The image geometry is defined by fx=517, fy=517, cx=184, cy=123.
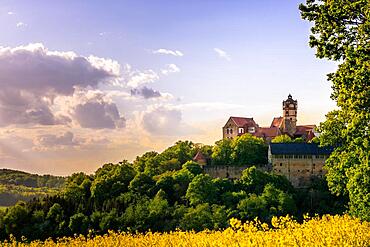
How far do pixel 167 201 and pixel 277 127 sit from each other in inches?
1464

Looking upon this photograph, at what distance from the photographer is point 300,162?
76750mm

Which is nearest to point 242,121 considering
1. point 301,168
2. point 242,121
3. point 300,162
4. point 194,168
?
point 242,121

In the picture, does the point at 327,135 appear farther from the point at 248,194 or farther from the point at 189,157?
the point at 189,157

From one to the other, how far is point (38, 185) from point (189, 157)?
106081 millimetres

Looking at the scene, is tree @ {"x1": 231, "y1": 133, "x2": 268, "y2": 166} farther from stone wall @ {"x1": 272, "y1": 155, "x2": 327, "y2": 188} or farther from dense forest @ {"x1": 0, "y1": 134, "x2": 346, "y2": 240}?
stone wall @ {"x1": 272, "y1": 155, "x2": 327, "y2": 188}

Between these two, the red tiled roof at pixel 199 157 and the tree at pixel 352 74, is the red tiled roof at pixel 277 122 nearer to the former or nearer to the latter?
the red tiled roof at pixel 199 157

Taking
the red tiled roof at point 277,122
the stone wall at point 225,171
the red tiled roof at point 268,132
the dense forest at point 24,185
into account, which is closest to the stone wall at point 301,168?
the stone wall at point 225,171

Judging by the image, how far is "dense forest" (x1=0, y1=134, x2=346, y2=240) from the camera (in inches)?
2576

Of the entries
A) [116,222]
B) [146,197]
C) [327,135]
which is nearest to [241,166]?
[146,197]

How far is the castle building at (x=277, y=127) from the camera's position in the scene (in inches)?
3903

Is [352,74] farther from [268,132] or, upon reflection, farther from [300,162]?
[268,132]

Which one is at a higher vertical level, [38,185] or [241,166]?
[241,166]

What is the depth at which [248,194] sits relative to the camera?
71.1 meters

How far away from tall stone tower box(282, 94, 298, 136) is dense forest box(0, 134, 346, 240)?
15363 millimetres
